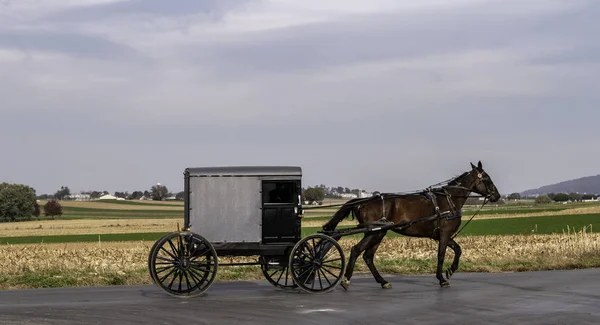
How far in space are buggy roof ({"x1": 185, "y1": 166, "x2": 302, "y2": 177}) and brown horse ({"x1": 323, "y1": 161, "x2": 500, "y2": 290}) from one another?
170 centimetres

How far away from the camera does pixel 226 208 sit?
49.9ft

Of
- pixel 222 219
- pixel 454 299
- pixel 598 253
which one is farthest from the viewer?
pixel 598 253

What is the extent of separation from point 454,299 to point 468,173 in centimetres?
417

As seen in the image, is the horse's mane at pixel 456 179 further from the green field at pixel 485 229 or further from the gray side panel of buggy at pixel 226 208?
the green field at pixel 485 229

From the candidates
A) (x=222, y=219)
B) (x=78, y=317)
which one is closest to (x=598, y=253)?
(x=222, y=219)

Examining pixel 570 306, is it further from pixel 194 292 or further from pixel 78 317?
pixel 78 317

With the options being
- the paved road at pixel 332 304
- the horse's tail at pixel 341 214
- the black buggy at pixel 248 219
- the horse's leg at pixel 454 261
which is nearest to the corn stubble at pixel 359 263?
the paved road at pixel 332 304

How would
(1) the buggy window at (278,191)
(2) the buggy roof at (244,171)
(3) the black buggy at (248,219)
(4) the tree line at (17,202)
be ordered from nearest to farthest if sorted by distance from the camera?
(3) the black buggy at (248,219)
(2) the buggy roof at (244,171)
(1) the buggy window at (278,191)
(4) the tree line at (17,202)

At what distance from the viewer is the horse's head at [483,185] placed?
57.3ft

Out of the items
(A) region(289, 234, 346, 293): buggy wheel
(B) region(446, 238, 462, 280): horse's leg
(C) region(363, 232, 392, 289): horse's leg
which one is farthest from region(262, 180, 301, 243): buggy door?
(B) region(446, 238, 462, 280): horse's leg

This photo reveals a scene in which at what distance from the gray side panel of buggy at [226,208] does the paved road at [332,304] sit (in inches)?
47.1

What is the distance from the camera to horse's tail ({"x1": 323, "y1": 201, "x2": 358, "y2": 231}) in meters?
16.4

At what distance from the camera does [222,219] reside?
15.2m

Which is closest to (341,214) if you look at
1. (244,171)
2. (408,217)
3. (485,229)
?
(408,217)
